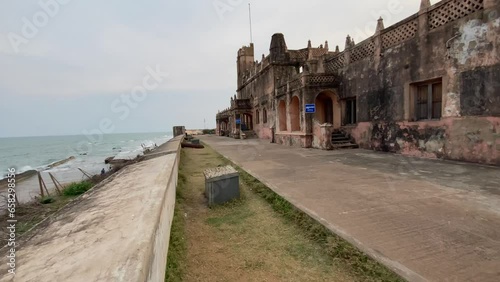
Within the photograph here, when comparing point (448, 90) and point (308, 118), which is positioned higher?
point (448, 90)

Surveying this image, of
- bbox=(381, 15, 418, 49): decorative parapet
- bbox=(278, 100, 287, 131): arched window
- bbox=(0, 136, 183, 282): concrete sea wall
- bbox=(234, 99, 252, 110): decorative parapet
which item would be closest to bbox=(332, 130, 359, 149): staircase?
bbox=(381, 15, 418, 49): decorative parapet

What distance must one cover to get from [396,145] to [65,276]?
1176cm

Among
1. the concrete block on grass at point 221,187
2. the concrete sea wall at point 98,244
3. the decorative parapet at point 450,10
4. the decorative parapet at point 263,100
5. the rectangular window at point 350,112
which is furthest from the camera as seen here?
the decorative parapet at point 263,100

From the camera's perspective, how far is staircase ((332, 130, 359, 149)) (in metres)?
13.4

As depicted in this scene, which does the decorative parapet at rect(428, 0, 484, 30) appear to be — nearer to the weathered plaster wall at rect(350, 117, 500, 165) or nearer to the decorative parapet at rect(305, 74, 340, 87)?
the weathered plaster wall at rect(350, 117, 500, 165)

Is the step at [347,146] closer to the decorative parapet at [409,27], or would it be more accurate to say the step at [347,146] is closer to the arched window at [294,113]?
the decorative parapet at [409,27]

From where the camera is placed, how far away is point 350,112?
47.4ft

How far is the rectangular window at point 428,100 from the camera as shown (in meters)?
9.55

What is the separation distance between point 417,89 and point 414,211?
7.92 m

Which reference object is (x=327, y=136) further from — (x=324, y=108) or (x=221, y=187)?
(x=221, y=187)

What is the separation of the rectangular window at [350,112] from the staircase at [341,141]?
2.52 feet

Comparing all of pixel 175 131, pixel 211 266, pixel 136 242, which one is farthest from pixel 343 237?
pixel 175 131

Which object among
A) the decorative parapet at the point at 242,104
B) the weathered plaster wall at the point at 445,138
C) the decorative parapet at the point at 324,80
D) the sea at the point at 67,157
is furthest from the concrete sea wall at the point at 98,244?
the decorative parapet at the point at 242,104

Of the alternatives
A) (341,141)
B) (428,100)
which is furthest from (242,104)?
(428,100)
